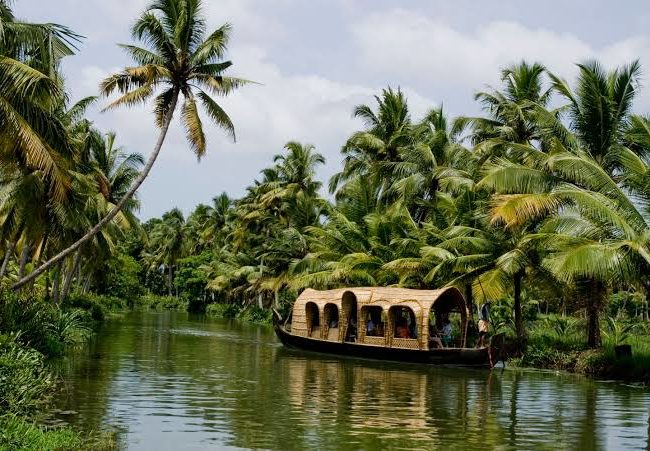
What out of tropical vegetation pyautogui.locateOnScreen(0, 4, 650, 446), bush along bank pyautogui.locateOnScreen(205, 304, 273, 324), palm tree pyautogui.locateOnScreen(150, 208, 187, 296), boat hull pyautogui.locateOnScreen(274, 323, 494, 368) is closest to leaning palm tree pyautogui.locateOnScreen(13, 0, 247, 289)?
Answer: tropical vegetation pyautogui.locateOnScreen(0, 4, 650, 446)

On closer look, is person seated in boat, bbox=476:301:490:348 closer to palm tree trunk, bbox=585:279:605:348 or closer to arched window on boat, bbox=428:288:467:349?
arched window on boat, bbox=428:288:467:349

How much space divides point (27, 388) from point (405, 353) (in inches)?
479

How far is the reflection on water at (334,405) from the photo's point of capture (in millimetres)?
10344

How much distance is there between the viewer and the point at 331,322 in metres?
24.3

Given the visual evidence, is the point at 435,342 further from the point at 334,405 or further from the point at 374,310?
the point at 334,405

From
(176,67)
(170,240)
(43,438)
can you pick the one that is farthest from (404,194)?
(170,240)

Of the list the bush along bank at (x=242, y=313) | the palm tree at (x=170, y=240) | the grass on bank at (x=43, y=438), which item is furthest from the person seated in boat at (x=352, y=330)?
the palm tree at (x=170, y=240)

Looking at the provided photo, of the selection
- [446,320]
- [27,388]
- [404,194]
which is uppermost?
[404,194]

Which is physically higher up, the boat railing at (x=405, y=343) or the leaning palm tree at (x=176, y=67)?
the leaning palm tree at (x=176, y=67)

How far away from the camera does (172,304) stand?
65.6m

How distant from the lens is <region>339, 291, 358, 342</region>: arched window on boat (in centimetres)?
2298

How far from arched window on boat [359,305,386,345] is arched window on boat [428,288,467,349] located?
1.40 meters

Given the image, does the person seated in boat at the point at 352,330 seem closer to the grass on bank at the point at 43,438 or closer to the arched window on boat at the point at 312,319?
the arched window on boat at the point at 312,319

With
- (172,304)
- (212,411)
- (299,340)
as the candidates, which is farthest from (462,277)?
(172,304)
